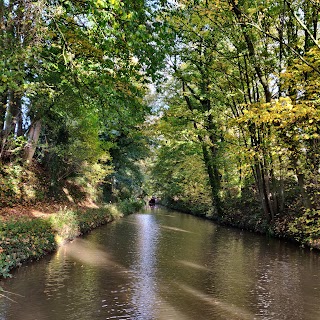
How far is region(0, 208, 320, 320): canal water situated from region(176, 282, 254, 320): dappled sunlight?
2 centimetres

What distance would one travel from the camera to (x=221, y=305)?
21.3 feet

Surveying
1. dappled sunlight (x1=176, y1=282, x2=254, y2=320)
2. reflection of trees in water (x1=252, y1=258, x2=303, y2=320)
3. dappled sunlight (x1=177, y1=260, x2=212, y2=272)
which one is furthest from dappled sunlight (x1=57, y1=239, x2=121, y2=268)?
reflection of trees in water (x1=252, y1=258, x2=303, y2=320)

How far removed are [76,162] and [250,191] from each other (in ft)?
39.5

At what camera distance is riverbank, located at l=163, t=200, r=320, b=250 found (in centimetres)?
1232

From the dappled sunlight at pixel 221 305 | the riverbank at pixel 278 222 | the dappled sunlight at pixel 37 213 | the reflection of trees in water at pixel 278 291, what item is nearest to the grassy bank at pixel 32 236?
the dappled sunlight at pixel 37 213

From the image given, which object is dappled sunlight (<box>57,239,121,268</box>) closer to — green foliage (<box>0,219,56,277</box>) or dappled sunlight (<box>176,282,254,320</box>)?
green foliage (<box>0,219,56,277</box>)

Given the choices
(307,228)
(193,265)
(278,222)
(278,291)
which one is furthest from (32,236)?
(278,222)

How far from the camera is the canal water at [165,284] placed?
6062 mm

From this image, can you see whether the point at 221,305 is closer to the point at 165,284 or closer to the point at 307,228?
the point at 165,284

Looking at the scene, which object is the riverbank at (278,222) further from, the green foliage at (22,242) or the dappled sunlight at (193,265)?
the green foliage at (22,242)

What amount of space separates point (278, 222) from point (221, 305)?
9.94 metres

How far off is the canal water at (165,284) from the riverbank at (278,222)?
768mm

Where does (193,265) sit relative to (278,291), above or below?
below

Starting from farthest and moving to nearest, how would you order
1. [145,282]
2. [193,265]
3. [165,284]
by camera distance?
1. [193,265]
2. [145,282]
3. [165,284]
